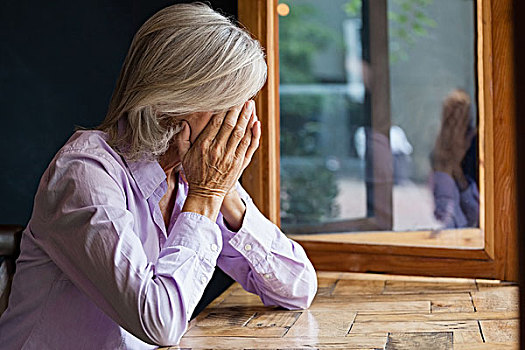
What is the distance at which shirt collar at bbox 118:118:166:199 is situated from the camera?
1280mm

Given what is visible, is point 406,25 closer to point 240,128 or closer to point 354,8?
point 354,8

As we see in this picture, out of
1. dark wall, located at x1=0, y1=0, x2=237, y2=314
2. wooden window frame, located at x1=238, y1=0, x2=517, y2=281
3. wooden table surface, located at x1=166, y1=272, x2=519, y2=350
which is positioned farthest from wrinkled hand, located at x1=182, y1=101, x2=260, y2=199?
dark wall, located at x1=0, y1=0, x2=237, y2=314

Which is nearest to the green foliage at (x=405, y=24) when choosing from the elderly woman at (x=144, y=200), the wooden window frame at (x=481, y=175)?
the wooden window frame at (x=481, y=175)

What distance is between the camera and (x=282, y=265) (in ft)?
4.93

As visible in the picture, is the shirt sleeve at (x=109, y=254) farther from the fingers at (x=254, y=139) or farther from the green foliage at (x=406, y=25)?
the green foliage at (x=406, y=25)

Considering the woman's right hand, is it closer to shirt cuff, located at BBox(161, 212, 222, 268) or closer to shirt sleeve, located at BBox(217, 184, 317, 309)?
shirt cuff, located at BBox(161, 212, 222, 268)

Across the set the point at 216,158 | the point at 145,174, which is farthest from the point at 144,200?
the point at 216,158

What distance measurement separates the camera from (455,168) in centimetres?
175

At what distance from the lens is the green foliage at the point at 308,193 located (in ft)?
6.13

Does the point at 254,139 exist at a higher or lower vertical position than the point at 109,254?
higher

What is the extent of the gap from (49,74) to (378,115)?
1.00 m

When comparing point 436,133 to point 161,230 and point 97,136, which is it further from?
point 97,136

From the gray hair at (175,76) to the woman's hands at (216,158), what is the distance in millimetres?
44

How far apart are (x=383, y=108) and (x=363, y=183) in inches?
8.3
